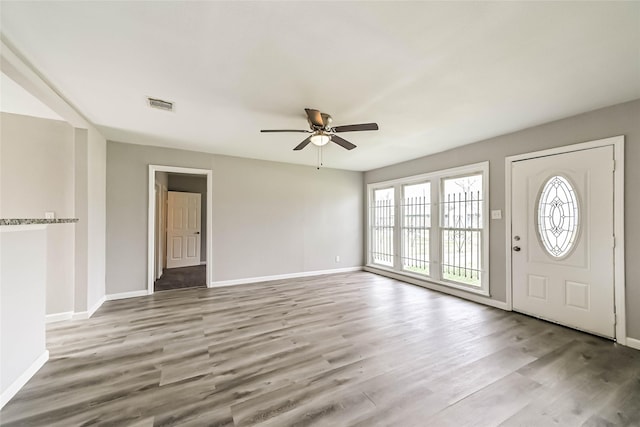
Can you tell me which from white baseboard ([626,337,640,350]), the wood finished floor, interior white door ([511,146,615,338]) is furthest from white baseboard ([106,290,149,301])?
white baseboard ([626,337,640,350])

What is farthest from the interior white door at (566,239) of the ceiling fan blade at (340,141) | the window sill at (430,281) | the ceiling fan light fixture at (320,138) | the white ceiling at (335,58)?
the ceiling fan light fixture at (320,138)

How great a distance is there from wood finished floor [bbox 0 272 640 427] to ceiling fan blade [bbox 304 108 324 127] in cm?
234

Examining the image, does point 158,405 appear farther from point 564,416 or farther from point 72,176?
point 72,176

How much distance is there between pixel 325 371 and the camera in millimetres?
2213

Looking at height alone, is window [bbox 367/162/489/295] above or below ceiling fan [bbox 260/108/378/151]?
below

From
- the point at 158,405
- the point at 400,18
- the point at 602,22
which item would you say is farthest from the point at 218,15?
the point at 158,405

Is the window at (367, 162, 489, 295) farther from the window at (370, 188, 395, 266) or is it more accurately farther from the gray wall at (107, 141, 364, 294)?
the gray wall at (107, 141, 364, 294)

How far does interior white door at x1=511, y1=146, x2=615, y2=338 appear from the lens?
2857 mm

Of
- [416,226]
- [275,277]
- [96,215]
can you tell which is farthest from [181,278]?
[416,226]

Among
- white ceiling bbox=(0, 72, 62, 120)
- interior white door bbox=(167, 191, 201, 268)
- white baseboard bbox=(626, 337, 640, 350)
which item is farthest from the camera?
interior white door bbox=(167, 191, 201, 268)

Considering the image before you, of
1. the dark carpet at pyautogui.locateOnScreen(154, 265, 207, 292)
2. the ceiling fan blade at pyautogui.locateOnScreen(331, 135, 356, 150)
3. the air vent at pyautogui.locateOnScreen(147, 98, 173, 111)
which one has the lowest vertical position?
the dark carpet at pyautogui.locateOnScreen(154, 265, 207, 292)

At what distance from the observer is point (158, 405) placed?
1805mm

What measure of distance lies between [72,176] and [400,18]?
13.3ft

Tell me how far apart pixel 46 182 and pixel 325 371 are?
12.8 feet
